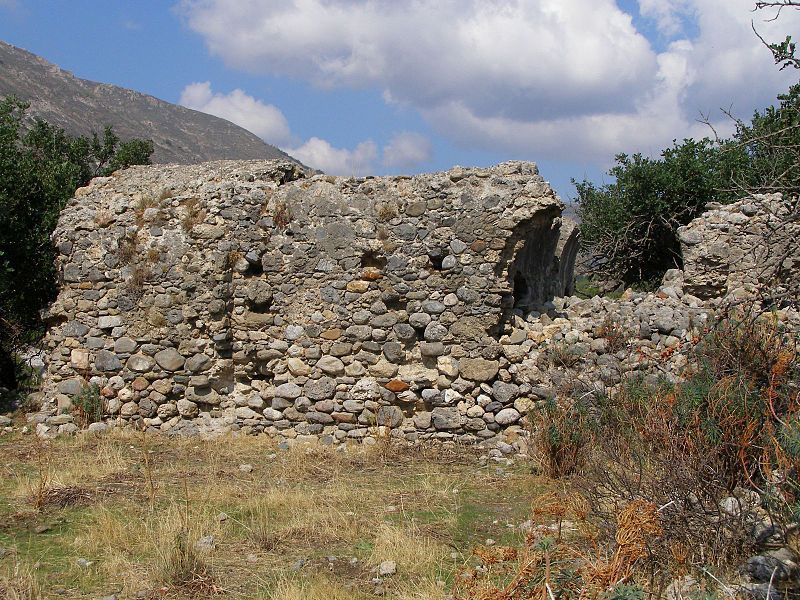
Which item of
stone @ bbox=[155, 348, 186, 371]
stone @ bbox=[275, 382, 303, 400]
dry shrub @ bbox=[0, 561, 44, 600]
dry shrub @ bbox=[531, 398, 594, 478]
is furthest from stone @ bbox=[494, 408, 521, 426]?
dry shrub @ bbox=[0, 561, 44, 600]

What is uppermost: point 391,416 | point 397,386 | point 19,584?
point 397,386

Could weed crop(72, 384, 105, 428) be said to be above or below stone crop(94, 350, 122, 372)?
below

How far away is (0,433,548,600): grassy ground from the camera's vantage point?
4.70m

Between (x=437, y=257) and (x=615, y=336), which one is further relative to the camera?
(x=437, y=257)

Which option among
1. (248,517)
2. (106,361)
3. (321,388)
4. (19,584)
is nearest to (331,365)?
(321,388)

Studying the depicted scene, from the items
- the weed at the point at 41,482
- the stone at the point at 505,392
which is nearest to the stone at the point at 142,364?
the weed at the point at 41,482

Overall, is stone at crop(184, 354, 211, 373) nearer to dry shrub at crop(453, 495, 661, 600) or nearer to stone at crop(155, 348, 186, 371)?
stone at crop(155, 348, 186, 371)

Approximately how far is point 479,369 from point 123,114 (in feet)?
163

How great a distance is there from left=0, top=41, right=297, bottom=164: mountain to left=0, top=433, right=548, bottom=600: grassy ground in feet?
112

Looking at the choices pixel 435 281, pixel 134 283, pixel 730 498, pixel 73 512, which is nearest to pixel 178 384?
pixel 134 283

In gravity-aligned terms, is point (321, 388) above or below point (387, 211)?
below

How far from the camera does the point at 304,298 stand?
27.9ft

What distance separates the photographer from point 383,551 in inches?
199

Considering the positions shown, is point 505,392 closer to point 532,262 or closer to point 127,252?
point 532,262
